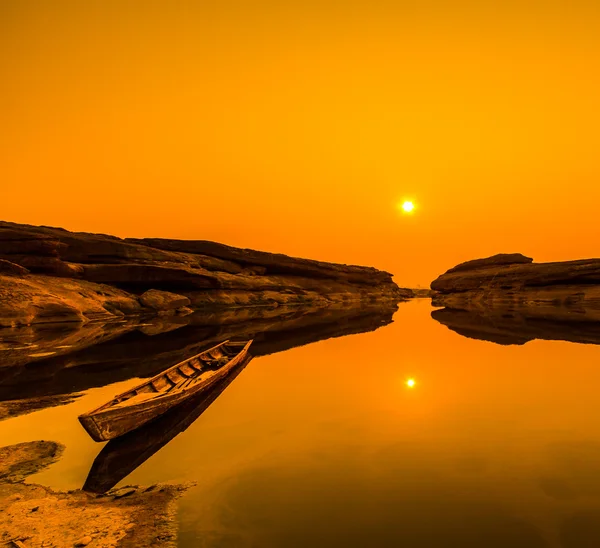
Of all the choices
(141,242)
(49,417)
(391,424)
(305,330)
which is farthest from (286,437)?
(141,242)

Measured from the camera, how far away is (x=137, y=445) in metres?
9.46

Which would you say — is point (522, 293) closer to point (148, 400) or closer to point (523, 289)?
point (523, 289)

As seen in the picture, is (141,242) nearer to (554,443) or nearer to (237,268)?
(237,268)

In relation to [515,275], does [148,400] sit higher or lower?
lower

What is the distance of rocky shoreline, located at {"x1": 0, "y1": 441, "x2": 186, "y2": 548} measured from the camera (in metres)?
5.73

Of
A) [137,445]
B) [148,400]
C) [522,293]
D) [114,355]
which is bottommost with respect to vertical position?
[114,355]

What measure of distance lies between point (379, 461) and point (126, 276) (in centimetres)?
5060

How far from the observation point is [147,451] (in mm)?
9164

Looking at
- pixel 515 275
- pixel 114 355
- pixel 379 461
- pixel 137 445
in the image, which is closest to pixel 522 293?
pixel 515 275

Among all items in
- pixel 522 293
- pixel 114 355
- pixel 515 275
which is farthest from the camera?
pixel 515 275

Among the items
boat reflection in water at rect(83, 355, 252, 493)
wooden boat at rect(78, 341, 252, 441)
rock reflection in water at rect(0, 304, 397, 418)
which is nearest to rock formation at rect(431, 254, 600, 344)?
rock reflection in water at rect(0, 304, 397, 418)

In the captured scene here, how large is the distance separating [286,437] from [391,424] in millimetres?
2958

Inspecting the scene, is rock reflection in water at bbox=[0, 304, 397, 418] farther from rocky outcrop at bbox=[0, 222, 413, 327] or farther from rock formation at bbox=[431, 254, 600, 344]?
rock formation at bbox=[431, 254, 600, 344]

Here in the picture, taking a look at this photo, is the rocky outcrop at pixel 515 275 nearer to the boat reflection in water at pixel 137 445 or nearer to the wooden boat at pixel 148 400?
the wooden boat at pixel 148 400
